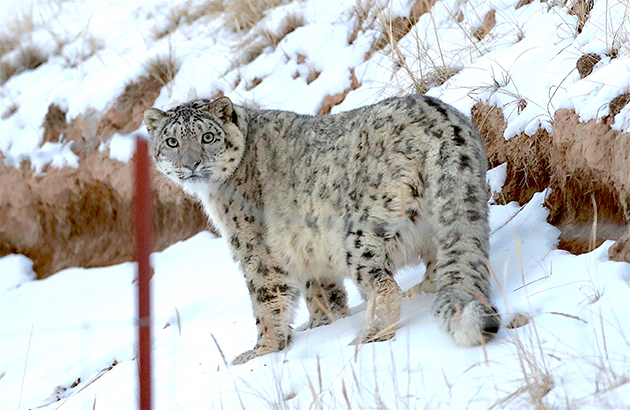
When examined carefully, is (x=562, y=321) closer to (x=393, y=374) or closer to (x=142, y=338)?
(x=393, y=374)

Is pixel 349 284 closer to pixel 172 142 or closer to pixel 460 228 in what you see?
pixel 172 142

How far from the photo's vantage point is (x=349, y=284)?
6.68 meters

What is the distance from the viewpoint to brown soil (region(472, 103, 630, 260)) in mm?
4324

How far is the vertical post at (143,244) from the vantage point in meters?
2.65

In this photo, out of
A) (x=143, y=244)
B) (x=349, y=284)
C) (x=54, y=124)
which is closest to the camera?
(x=143, y=244)

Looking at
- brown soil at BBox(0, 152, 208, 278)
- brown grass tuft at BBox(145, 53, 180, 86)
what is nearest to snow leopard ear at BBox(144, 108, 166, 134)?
brown soil at BBox(0, 152, 208, 278)

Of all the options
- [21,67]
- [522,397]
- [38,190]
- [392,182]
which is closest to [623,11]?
[392,182]

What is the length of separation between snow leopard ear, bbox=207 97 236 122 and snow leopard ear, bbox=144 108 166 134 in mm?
357

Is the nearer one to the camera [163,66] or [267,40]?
[267,40]

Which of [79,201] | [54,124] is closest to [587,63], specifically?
[79,201]

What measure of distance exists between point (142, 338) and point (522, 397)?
1.53 m

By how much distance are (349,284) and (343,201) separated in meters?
2.15

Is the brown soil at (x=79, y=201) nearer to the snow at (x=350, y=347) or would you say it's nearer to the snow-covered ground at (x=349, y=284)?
the snow-covered ground at (x=349, y=284)

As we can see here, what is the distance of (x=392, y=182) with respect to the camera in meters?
4.36
